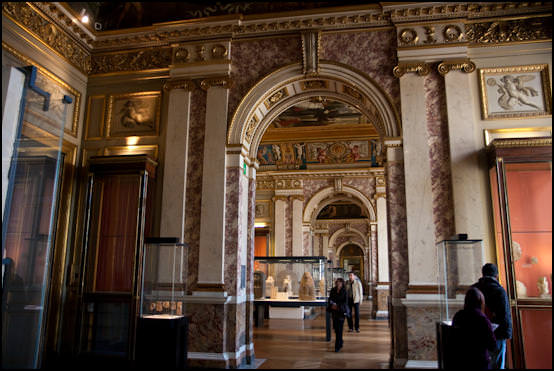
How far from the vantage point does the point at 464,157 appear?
776 cm

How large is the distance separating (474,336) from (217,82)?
6498 millimetres

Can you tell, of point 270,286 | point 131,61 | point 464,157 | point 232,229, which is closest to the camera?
point 464,157

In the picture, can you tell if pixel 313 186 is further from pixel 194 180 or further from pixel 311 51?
pixel 194 180

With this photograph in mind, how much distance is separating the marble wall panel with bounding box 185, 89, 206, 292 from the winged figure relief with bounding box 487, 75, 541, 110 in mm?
5521

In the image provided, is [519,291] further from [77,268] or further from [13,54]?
[13,54]

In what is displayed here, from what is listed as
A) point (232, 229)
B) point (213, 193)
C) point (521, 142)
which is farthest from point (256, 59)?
point (521, 142)

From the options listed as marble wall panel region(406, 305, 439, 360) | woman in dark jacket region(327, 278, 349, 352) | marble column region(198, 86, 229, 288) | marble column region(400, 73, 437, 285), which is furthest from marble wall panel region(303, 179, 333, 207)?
marble wall panel region(406, 305, 439, 360)

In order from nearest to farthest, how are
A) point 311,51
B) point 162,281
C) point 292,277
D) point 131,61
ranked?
point 162,281 → point 311,51 → point 131,61 → point 292,277

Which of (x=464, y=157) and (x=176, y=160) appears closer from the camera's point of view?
(x=464, y=157)

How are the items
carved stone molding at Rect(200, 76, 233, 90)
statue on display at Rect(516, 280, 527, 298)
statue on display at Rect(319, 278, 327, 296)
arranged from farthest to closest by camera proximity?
statue on display at Rect(319, 278, 327, 296) → carved stone molding at Rect(200, 76, 233, 90) → statue on display at Rect(516, 280, 527, 298)

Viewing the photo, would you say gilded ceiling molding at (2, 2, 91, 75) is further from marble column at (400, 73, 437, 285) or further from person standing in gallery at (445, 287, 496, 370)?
person standing in gallery at (445, 287, 496, 370)

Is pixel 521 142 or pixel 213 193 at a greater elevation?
pixel 521 142

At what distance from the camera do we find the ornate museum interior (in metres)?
6.96

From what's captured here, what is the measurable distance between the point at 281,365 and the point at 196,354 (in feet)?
5.06
